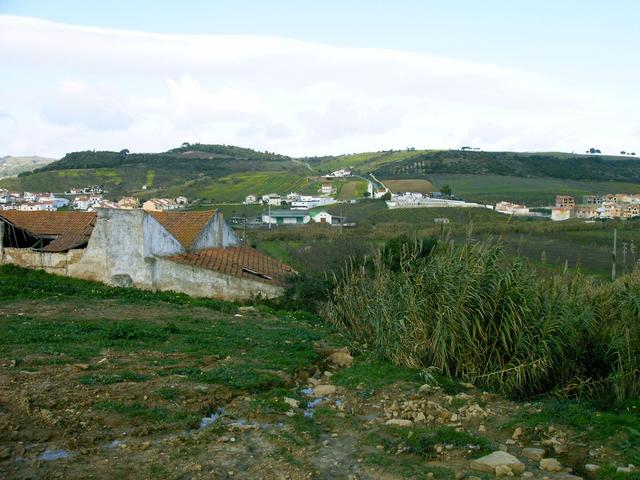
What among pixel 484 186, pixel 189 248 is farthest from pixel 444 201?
pixel 189 248

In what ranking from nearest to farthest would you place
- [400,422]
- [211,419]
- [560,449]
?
[560,449]
[400,422]
[211,419]

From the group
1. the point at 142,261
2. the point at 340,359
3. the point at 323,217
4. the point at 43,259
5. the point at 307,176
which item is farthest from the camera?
the point at 307,176

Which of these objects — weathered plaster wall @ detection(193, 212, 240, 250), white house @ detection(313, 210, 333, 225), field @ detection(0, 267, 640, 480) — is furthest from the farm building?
field @ detection(0, 267, 640, 480)

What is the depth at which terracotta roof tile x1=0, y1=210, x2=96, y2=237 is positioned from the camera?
90.4ft

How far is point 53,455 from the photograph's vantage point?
21.5ft

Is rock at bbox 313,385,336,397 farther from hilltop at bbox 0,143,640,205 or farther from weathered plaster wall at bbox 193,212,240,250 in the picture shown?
hilltop at bbox 0,143,640,205

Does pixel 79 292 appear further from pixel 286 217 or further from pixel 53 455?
pixel 286 217

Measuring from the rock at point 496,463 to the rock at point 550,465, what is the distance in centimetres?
23

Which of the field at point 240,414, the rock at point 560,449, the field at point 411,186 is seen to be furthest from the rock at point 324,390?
the field at point 411,186

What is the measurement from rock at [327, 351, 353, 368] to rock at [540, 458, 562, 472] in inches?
219

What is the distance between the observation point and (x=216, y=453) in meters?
6.72

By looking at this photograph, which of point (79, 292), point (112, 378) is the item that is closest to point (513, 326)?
point (112, 378)

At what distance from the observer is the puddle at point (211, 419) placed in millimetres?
7845

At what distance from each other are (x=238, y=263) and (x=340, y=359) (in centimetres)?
1328
